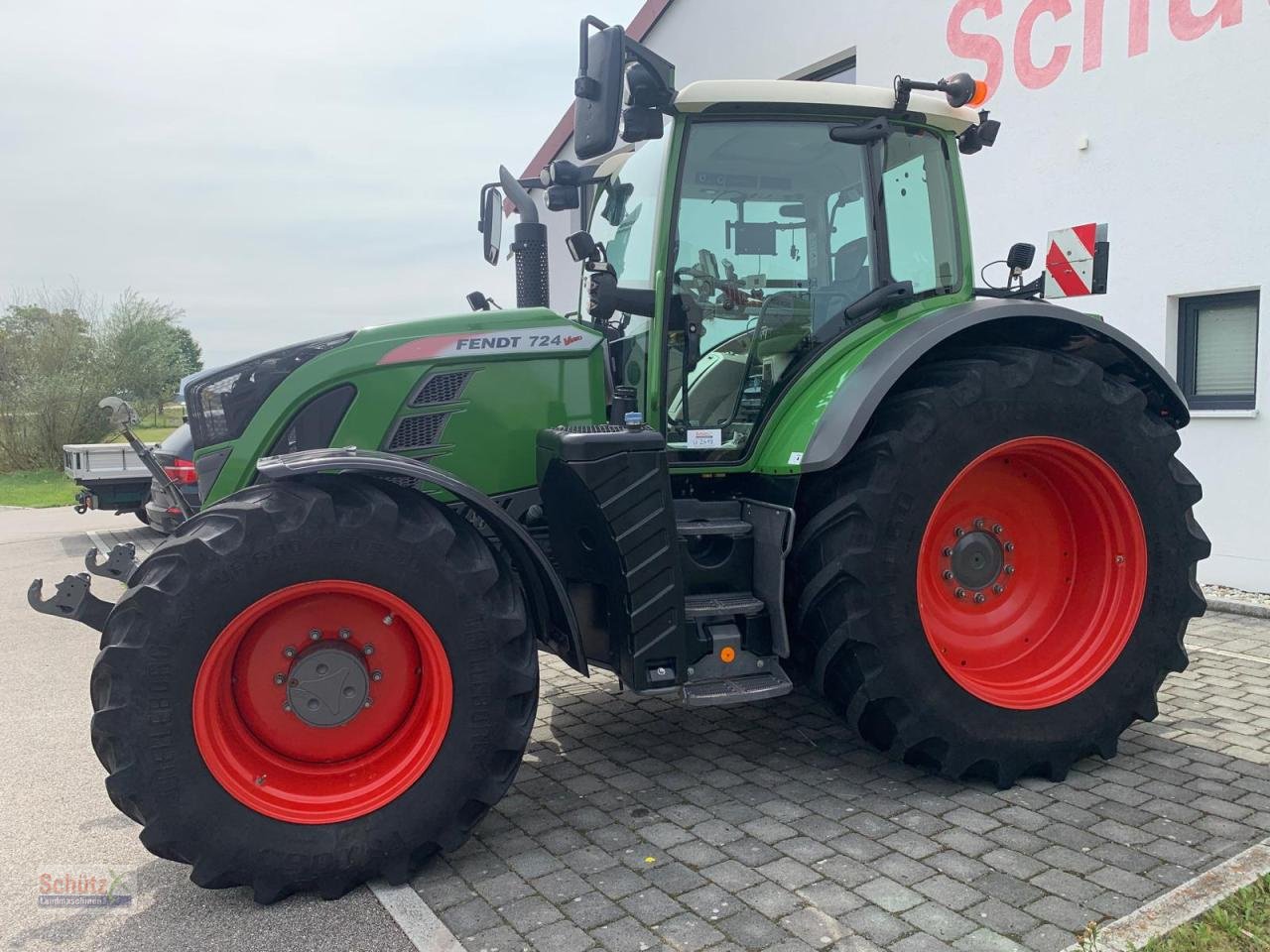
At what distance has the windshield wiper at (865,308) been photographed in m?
3.97

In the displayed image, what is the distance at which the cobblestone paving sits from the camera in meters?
2.76

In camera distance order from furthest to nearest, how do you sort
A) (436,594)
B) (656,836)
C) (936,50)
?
(936,50) → (656,836) → (436,594)

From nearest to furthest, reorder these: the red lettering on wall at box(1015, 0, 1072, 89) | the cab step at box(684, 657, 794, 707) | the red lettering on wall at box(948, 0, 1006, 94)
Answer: the cab step at box(684, 657, 794, 707), the red lettering on wall at box(1015, 0, 1072, 89), the red lettering on wall at box(948, 0, 1006, 94)

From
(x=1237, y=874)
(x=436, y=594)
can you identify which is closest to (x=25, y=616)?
(x=436, y=594)

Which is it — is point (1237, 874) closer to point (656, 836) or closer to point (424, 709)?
point (656, 836)

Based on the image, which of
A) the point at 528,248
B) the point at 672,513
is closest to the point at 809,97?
the point at 528,248

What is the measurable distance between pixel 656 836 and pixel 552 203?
2.97 metres

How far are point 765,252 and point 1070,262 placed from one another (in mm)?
4062

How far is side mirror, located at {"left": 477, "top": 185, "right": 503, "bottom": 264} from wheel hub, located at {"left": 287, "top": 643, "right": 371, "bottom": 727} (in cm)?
209

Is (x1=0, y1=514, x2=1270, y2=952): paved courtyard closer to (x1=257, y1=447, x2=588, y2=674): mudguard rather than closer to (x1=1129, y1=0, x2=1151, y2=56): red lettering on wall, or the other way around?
(x1=257, y1=447, x2=588, y2=674): mudguard

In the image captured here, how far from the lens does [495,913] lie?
9.32 ft

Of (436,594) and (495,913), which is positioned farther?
(436,594)

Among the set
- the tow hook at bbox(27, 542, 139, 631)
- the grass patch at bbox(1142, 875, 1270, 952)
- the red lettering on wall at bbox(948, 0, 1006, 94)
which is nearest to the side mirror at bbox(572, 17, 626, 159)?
the tow hook at bbox(27, 542, 139, 631)

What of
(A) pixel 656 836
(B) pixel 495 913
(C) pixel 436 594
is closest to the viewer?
(B) pixel 495 913
